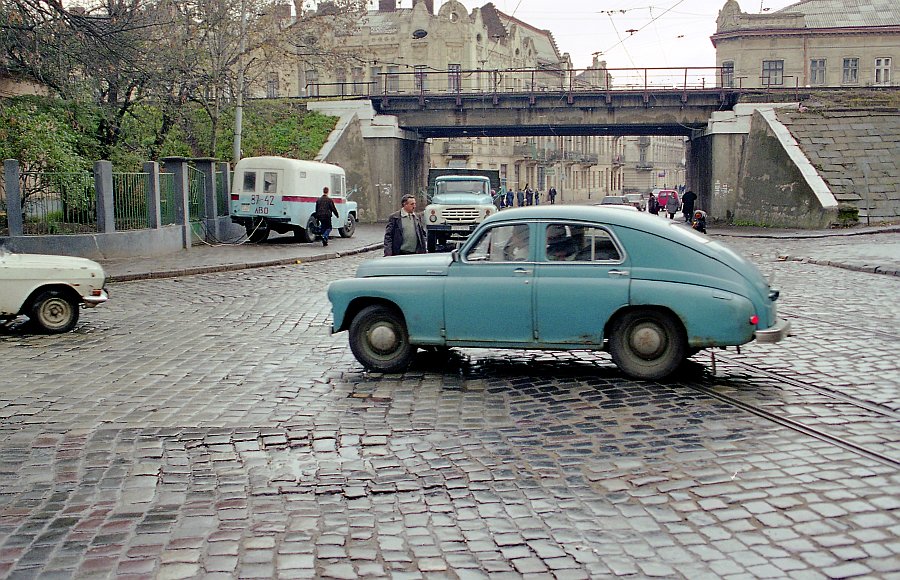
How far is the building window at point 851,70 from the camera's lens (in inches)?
2744

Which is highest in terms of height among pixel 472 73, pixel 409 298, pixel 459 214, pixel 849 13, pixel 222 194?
pixel 849 13

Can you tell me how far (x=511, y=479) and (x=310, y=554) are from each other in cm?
162

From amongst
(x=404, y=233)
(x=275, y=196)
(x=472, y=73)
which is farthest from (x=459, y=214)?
(x=472, y=73)

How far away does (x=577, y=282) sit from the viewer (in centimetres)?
888

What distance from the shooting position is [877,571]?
4.56m

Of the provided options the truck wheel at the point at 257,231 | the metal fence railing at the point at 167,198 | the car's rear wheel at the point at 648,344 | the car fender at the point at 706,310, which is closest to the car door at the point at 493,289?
the car's rear wheel at the point at 648,344

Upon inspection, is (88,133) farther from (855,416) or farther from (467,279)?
(855,416)

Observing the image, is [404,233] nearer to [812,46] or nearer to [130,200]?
[130,200]

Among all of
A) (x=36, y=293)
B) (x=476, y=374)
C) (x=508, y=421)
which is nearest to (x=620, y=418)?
(x=508, y=421)

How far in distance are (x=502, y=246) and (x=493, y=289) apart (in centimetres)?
46

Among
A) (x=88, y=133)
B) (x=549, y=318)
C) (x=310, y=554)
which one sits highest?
(x=88, y=133)

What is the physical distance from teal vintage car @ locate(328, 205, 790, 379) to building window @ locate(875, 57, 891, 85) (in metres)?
68.4

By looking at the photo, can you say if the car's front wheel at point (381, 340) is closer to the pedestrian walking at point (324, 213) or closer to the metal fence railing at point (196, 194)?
the pedestrian walking at point (324, 213)

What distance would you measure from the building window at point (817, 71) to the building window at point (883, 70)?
148 inches
